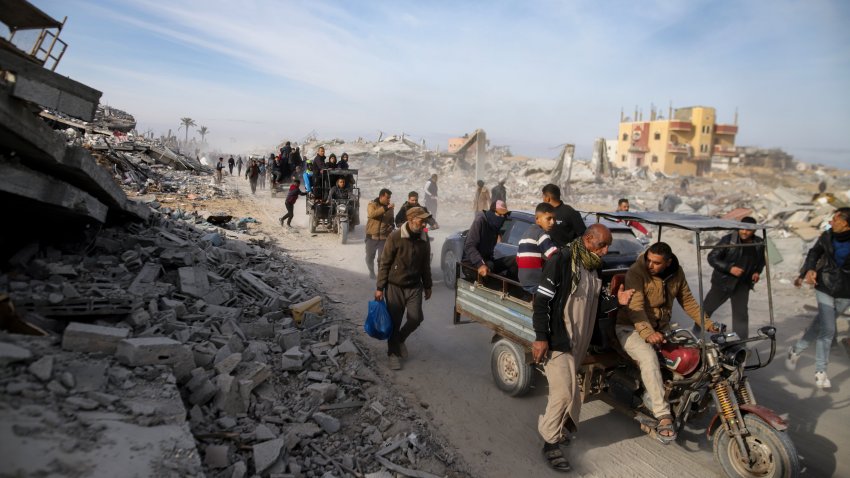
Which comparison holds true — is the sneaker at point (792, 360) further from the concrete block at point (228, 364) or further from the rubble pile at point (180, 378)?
the concrete block at point (228, 364)

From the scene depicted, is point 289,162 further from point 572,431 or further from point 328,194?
point 572,431

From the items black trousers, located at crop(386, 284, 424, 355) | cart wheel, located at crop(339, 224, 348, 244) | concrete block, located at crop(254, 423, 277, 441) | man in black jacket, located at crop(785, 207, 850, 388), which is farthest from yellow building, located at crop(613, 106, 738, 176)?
concrete block, located at crop(254, 423, 277, 441)

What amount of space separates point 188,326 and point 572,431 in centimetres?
388

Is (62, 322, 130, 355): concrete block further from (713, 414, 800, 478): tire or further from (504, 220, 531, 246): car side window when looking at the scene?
(504, 220, 531, 246): car side window

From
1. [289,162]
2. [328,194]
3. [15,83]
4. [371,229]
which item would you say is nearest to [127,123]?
[289,162]

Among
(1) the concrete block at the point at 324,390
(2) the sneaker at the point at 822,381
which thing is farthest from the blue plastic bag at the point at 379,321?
(2) the sneaker at the point at 822,381

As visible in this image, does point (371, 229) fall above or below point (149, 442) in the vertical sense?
above

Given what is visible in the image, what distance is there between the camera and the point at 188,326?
4.68 meters

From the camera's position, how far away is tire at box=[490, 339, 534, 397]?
15.9 feet

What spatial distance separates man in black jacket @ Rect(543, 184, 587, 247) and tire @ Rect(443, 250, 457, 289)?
343 cm

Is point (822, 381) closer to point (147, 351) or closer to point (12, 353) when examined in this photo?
point (147, 351)

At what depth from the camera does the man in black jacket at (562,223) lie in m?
5.48

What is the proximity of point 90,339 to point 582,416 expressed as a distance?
4461mm

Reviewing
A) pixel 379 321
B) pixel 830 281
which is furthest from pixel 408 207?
pixel 830 281
